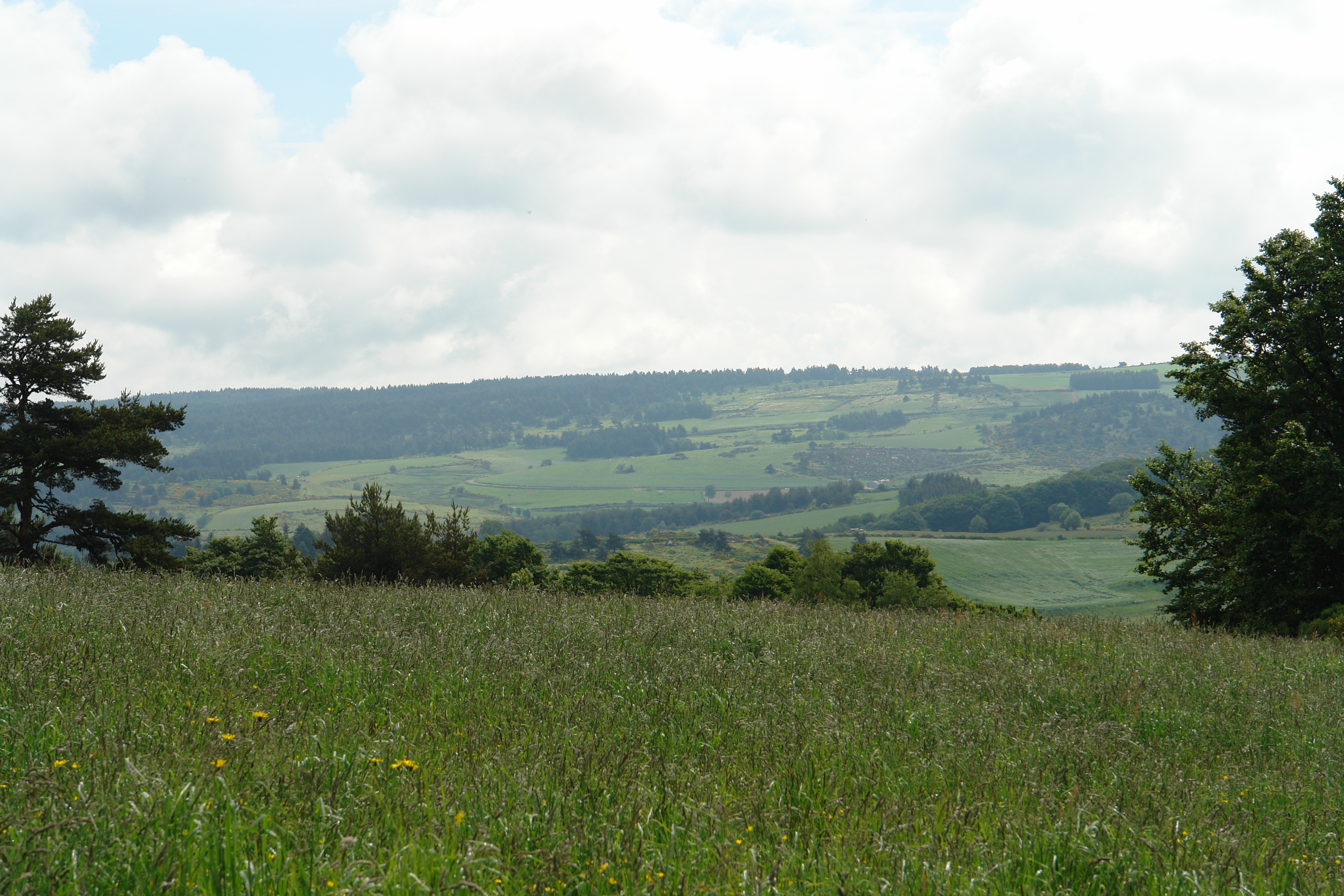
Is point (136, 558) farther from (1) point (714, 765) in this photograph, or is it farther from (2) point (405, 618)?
(1) point (714, 765)

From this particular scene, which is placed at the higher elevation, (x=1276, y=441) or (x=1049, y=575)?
(x=1276, y=441)

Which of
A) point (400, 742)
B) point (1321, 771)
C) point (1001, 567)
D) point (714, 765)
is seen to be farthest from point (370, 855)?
point (1001, 567)

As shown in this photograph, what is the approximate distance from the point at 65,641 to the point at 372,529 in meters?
23.8

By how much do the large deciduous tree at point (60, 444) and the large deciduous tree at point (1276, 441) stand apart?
28494 millimetres

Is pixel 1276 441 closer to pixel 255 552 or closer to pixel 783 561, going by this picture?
pixel 255 552

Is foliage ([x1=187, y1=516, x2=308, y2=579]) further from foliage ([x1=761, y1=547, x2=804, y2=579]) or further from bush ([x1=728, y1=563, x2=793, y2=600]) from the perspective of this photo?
foliage ([x1=761, y1=547, x2=804, y2=579])

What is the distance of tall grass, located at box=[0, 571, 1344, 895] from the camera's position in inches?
125

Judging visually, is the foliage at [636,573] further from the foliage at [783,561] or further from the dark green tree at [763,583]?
the foliage at [783,561]

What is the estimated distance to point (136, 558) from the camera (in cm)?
2378

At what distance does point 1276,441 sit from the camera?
2152cm

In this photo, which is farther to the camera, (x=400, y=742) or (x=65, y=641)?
(x=65, y=641)

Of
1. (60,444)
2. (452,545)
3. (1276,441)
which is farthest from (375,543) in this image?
(1276,441)

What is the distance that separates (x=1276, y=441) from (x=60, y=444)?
32.9m

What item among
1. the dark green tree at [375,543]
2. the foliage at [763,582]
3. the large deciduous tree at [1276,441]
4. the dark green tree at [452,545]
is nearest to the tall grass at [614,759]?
the large deciduous tree at [1276,441]
